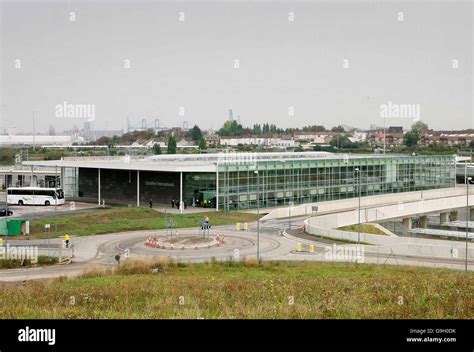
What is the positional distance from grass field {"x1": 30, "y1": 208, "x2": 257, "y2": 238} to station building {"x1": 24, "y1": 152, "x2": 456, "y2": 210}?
153 inches

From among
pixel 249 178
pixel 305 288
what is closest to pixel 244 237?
pixel 249 178

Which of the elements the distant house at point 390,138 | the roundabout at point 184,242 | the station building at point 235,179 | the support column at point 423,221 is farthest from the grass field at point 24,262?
the distant house at point 390,138

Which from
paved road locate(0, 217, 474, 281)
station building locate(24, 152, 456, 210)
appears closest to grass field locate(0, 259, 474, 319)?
paved road locate(0, 217, 474, 281)

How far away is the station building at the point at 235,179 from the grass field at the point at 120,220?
3895mm

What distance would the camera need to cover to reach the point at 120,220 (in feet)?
131

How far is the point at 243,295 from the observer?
1164cm

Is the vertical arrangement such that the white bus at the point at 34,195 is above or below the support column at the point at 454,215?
above

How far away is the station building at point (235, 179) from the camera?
49750 mm

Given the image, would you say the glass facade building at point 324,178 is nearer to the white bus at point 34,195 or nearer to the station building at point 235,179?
the station building at point 235,179

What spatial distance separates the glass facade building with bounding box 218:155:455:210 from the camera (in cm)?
5050

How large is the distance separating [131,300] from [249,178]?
4031cm

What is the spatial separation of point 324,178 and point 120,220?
24.5m
